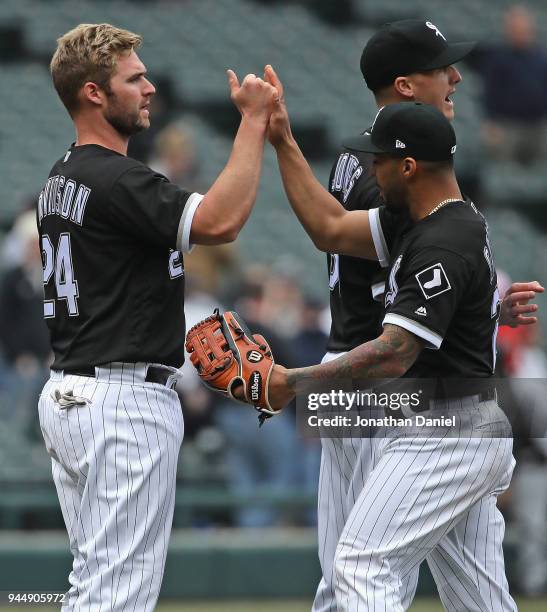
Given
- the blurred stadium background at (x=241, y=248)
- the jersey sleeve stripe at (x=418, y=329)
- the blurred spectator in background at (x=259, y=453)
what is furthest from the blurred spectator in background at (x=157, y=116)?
the jersey sleeve stripe at (x=418, y=329)

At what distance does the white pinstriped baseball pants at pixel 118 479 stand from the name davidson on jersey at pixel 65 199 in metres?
0.47

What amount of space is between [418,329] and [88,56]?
1.29 metres

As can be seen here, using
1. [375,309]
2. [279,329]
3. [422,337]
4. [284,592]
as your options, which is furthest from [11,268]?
[422,337]

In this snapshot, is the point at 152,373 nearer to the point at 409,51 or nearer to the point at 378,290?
the point at 378,290

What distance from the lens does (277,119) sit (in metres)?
4.12

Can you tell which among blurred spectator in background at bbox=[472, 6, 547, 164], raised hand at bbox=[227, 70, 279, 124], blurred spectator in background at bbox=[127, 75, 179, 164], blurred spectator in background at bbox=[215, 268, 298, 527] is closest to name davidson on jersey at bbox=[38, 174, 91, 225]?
raised hand at bbox=[227, 70, 279, 124]

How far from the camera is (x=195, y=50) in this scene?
12.0 m

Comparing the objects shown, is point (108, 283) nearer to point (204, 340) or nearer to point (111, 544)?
point (204, 340)

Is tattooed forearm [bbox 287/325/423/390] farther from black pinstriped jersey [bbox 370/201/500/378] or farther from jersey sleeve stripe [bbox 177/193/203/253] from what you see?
jersey sleeve stripe [bbox 177/193/203/253]

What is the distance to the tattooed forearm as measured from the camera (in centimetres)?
363

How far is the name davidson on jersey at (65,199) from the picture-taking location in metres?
3.75

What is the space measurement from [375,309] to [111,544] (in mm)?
1256

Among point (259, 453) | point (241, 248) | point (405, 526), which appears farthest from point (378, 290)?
point (241, 248)

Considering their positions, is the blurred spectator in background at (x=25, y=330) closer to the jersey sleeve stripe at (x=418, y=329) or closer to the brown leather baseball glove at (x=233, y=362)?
the brown leather baseball glove at (x=233, y=362)
